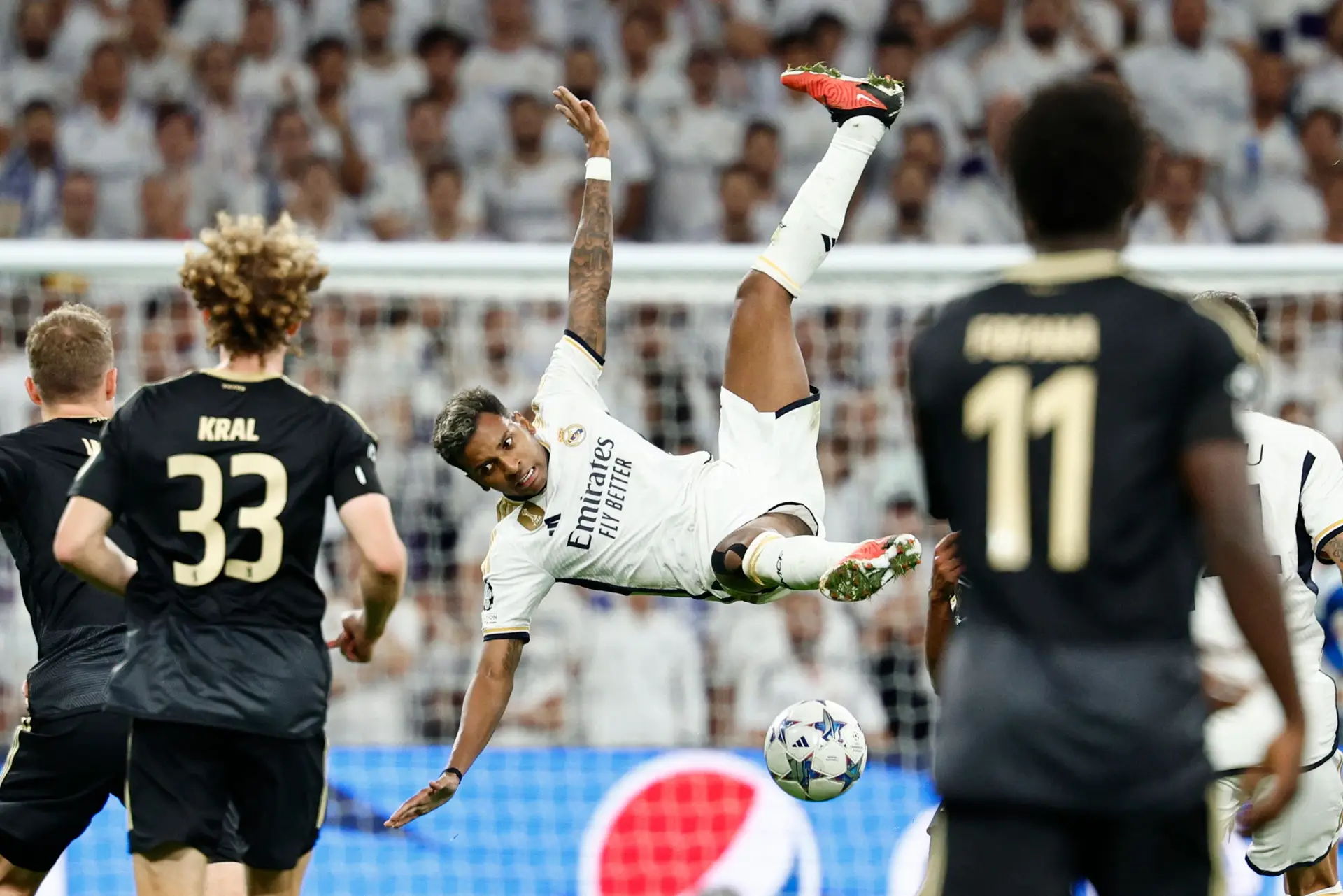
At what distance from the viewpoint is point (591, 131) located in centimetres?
673

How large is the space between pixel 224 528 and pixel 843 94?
3016 mm

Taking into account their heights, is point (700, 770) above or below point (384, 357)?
below

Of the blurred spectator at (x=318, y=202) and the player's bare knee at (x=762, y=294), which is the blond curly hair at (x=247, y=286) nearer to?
the player's bare knee at (x=762, y=294)

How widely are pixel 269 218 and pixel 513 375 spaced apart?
8.45 feet

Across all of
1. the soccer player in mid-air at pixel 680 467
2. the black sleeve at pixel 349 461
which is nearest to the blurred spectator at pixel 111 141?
the soccer player in mid-air at pixel 680 467

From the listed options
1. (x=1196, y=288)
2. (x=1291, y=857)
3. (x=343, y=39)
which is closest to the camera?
(x=1291, y=857)

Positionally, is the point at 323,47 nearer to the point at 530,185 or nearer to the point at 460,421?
the point at 530,185

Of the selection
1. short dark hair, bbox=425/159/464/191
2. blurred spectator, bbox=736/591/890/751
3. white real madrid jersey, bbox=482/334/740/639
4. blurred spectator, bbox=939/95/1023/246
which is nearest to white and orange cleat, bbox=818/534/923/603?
white real madrid jersey, bbox=482/334/740/639

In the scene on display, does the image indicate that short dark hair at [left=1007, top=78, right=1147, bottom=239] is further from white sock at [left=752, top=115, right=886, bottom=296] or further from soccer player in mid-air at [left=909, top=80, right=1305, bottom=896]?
white sock at [left=752, top=115, right=886, bottom=296]

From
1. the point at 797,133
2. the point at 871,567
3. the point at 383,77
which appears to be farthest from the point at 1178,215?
the point at 871,567

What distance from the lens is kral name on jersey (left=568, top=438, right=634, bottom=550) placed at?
6.40m

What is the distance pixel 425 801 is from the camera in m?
5.45

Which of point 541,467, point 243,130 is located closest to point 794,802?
point 541,467

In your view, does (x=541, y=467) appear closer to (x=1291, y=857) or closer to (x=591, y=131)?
(x=591, y=131)
